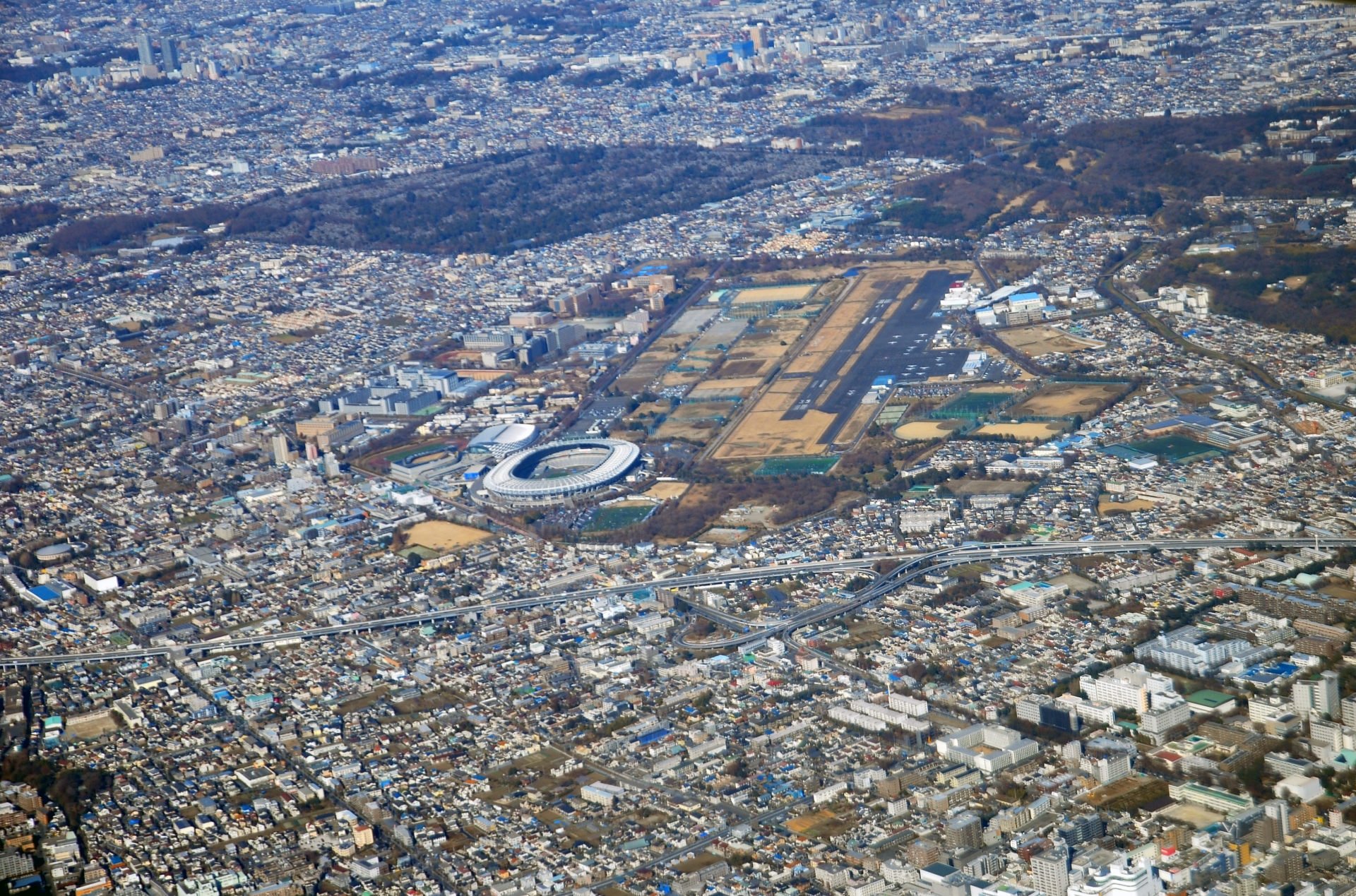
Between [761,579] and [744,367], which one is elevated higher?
[761,579]

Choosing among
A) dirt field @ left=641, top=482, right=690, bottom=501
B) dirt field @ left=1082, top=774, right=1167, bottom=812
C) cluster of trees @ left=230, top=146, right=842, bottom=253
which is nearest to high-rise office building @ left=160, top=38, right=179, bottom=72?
cluster of trees @ left=230, top=146, right=842, bottom=253

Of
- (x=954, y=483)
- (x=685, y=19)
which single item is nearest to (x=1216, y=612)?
(x=954, y=483)

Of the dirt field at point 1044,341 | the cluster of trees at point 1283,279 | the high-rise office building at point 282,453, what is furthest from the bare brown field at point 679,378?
the cluster of trees at point 1283,279

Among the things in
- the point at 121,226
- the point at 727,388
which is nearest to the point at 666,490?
the point at 727,388

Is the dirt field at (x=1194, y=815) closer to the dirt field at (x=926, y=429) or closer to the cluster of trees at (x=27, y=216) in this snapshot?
the dirt field at (x=926, y=429)

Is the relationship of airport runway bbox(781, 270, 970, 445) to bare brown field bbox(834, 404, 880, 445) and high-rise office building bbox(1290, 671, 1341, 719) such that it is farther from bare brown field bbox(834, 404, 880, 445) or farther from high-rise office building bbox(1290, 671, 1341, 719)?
high-rise office building bbox(1290, 671, 1341, 719)

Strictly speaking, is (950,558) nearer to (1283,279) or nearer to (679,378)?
(679,378)
